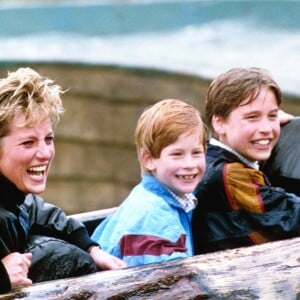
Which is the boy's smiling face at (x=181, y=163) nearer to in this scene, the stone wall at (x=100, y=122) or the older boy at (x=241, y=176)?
the older boy at (x=241, y=176)

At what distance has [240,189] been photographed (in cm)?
271

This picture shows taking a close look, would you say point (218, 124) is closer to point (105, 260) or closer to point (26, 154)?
point (105, 260)

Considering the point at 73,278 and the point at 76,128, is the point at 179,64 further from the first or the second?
the point at 73,278

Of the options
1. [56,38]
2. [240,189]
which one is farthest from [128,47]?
[240,189]

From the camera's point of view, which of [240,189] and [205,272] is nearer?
[205,272]

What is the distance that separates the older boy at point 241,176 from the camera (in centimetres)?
270

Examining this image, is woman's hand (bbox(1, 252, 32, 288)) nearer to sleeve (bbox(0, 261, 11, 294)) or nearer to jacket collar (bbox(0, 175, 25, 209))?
sleeve (bbox(0, 261, 11, 294))

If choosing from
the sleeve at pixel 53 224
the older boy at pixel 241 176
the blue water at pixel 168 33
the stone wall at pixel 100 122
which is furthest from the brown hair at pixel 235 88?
the blue water at pixel 168 33

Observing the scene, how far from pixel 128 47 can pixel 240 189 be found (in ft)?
12.1

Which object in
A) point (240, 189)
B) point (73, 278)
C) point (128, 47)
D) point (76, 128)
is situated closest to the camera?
point (73, 278)

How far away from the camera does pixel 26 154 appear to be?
7.68 feet

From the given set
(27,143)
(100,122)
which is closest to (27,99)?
(27,143)

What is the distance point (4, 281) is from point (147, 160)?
0.58m

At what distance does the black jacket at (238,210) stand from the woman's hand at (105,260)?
0.26m
